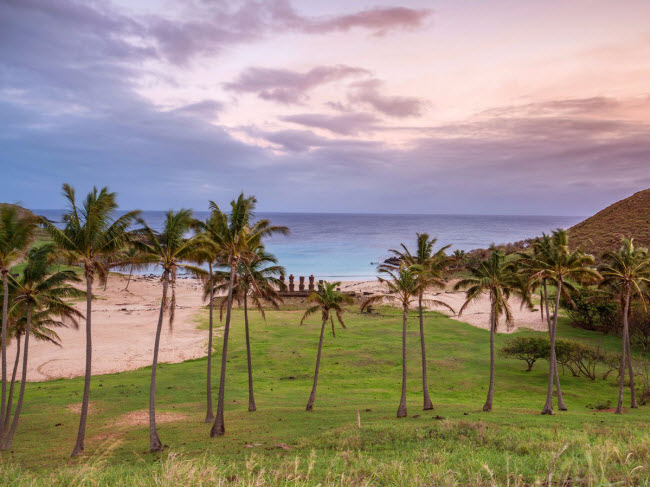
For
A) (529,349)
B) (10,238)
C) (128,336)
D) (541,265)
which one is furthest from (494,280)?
(128,336)

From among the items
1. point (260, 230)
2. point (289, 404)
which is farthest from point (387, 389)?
point (260, 230)

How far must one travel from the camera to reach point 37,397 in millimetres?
37375

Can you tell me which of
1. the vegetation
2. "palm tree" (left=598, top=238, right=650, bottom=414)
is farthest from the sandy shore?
"palm tree" (left=598, top=238, right=650, bottom=414)

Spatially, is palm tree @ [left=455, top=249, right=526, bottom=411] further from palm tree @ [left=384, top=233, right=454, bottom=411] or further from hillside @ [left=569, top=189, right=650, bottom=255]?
hillside @ [left=569, top=189, right=650, bottom=255]

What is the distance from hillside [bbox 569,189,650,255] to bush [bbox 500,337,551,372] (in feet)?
209

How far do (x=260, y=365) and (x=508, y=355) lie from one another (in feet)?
94.8

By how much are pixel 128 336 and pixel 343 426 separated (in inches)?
1733

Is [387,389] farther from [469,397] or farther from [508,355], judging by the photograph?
[508,355]

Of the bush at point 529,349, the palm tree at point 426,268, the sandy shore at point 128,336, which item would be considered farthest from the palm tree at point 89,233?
the bush at point 529,349

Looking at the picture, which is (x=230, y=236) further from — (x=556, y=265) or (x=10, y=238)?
(x=556, y=265)

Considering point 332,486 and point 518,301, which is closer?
point 332,486

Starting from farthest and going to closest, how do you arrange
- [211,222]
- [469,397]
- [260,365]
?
[260,365]
[469,397]
[211,222]

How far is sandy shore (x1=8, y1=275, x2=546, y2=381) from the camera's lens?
48.0 meters

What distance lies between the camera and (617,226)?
405ft
